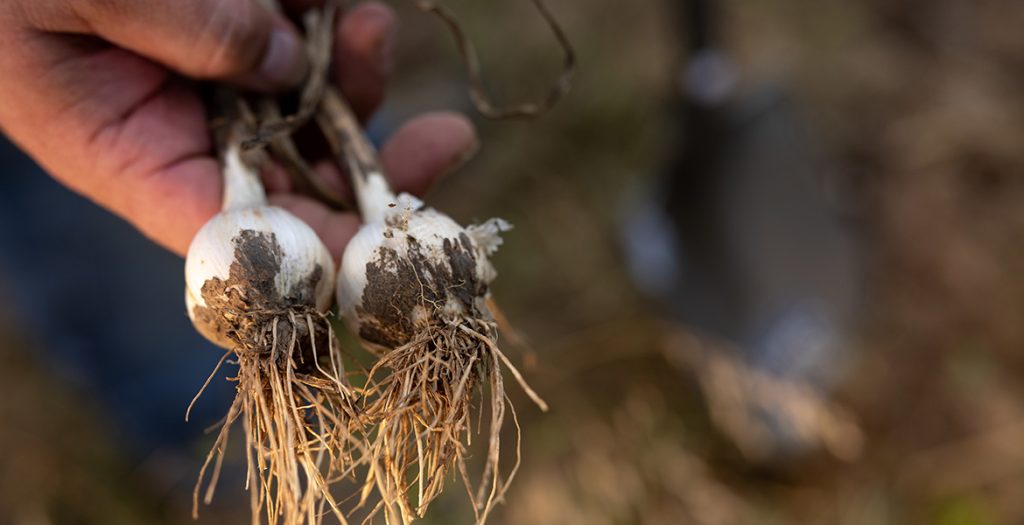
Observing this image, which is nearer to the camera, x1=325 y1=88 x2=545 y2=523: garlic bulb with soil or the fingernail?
x1=325 y1=88 x2=545 y2=523: garlic bulb with soil

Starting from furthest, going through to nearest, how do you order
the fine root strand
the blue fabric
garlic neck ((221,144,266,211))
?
the blue fabric
garlic neck ((221,144,266,211))
the fine root strand

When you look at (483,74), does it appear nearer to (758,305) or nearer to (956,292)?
(758,305)

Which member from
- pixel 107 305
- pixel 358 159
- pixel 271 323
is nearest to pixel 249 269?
pixel 271 323

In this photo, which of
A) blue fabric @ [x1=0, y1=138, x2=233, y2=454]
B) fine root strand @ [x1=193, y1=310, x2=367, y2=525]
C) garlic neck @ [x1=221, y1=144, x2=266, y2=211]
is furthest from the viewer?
blue fabric @ [x1=0, y1=138, x2=233, y2=454]

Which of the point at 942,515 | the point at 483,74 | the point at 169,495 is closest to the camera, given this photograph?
the point at 942,515

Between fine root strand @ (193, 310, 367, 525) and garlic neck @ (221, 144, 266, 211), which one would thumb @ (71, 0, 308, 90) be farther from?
fine root strand @ (193, 310, 367, 525)

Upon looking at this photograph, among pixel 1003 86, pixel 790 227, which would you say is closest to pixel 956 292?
pixel 790 227

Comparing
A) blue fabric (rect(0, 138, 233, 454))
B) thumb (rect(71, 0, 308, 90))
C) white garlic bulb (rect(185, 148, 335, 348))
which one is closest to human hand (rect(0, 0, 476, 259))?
thumb (rect(71, 0, 308, 90))
